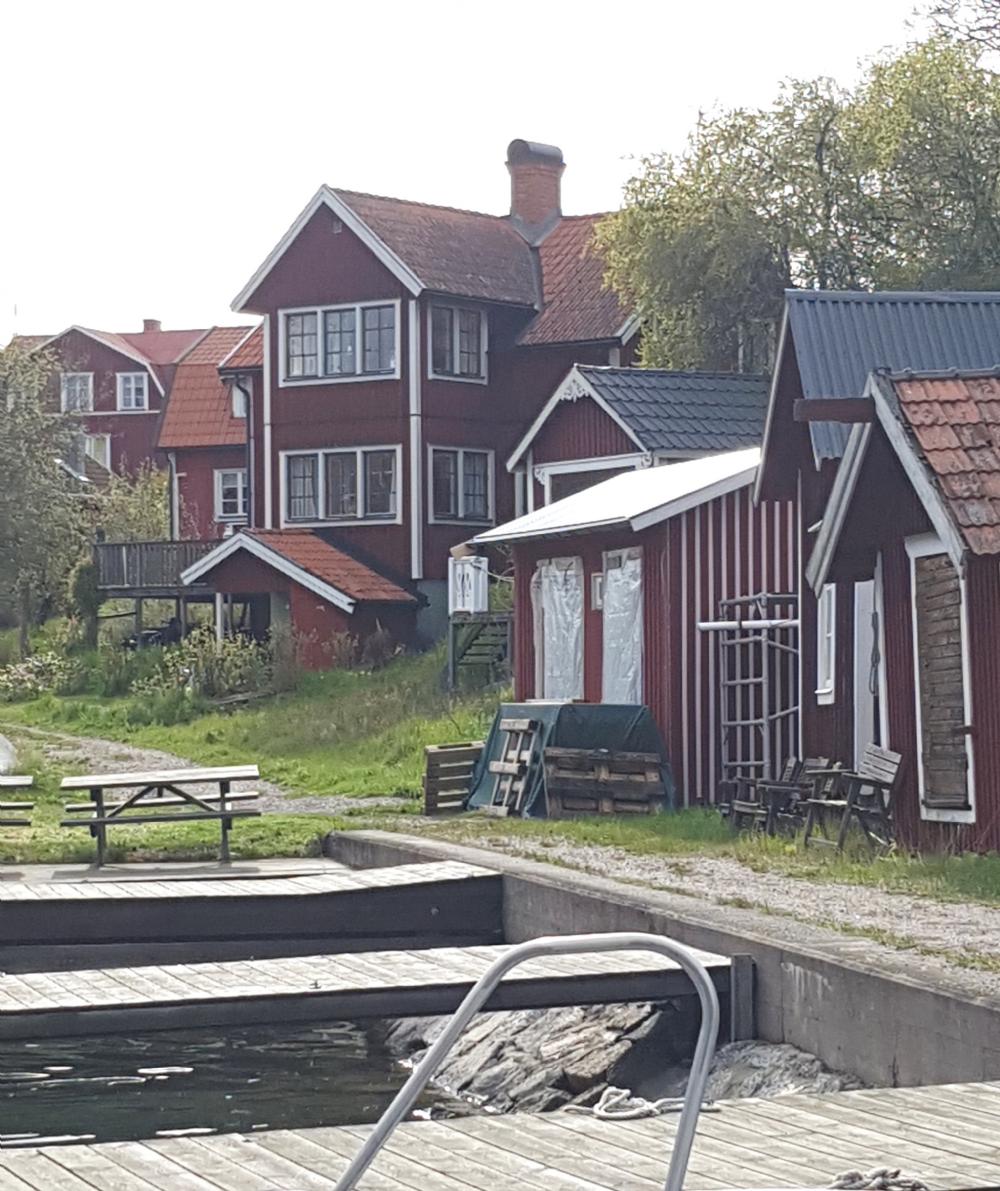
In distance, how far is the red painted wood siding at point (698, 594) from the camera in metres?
22.3

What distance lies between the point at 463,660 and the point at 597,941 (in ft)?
94.9

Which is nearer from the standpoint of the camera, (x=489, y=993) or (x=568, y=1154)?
(x=489, y=993)

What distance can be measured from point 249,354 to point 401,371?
5.60 m

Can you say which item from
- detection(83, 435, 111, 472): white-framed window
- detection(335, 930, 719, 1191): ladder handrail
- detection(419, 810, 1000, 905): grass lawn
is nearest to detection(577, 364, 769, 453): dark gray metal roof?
detection(419, 810, 1000, 905): grass lawn

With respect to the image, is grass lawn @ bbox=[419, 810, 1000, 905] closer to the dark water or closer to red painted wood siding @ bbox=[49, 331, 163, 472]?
the dark water

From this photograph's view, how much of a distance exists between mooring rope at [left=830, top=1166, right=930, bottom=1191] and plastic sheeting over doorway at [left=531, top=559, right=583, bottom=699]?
17.8 m

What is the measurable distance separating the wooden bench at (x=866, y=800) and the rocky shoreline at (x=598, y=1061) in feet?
15.9

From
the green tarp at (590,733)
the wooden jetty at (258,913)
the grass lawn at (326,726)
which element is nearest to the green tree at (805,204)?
the grass lawn at (326,726)

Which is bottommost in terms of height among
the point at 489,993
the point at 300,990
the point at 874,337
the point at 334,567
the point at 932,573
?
the point at 300,990

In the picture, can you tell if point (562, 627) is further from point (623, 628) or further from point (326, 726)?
point (326, 726)

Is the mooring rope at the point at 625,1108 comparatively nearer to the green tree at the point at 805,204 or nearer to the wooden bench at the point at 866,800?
the wooden bench at the point at 866,800

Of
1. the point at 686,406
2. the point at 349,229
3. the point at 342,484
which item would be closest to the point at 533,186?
the point at 349,229

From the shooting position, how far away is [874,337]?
20.7 meters

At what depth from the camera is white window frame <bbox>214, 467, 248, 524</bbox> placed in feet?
175
